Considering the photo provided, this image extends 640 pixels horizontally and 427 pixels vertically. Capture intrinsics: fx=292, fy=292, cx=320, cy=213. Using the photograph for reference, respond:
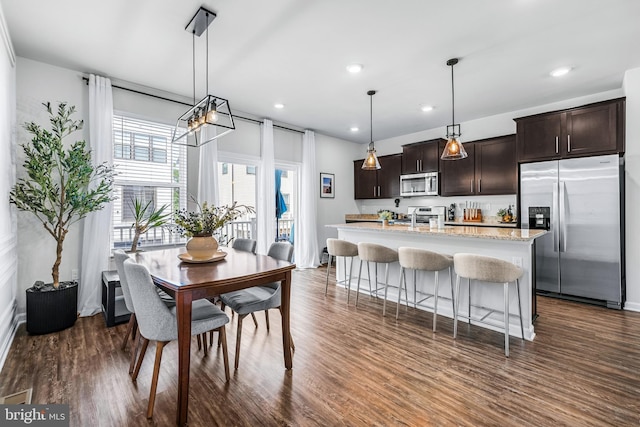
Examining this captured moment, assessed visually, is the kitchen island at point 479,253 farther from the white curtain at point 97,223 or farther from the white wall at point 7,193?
the white wall at point 7,193

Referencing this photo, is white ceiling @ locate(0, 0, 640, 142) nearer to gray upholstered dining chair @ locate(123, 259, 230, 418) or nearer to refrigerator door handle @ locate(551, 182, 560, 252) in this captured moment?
refrigerator door handle @ locate(551, 182, 560, 252)

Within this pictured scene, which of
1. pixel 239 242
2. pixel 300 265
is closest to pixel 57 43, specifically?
pixel 239 242

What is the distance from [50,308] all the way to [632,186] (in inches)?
265

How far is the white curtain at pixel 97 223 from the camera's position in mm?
3438

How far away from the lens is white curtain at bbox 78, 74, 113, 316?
11.3 feet

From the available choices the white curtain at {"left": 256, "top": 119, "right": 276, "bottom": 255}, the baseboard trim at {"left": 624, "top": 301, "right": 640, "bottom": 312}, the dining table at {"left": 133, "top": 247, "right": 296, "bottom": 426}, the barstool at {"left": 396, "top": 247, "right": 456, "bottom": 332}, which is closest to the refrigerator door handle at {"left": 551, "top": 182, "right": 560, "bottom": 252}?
the baseboard trim at {"left": 624, "top": 301, "right": 640, "bottom": 312}

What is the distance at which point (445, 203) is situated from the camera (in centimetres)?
584

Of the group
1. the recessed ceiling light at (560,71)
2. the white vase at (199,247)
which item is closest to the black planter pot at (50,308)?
the white vase at (199,247)

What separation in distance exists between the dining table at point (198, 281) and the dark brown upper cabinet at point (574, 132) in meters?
4.16

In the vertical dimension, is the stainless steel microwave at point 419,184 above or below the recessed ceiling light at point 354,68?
below

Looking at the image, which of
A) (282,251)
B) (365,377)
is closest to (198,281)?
(282,251)

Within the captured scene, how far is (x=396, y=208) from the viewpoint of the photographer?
6.66 m

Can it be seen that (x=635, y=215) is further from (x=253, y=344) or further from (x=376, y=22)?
(x=253, y=344)

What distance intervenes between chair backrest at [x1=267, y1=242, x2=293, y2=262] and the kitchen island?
1.49m
